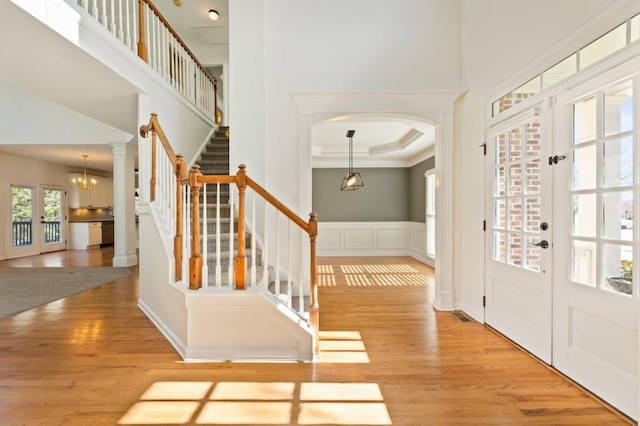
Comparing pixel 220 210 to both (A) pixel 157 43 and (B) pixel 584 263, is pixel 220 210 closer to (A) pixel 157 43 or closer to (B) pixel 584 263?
(A) pixel 157 43

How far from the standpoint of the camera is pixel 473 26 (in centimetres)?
345

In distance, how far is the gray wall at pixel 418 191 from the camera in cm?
715

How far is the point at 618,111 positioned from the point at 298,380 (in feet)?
8.60

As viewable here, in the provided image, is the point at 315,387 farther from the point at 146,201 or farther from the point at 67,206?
the point at 67,206

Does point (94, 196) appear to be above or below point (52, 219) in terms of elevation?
above

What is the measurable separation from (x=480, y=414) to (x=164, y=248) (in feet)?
8.94

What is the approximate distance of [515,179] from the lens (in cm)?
282

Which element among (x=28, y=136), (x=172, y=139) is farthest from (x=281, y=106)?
(x=28, y=136)

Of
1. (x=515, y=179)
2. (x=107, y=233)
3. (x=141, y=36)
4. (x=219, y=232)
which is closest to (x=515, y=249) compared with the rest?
(x=515, y=179)

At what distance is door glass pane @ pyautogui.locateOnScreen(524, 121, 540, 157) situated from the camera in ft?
8.45

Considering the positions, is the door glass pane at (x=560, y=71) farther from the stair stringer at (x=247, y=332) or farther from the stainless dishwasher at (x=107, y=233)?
the stainless dishwasher at (x=107, y=233)

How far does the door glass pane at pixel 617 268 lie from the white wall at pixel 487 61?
1.30 m

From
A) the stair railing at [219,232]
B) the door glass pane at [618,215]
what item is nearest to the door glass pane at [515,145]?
the door glass pane at [618,215]

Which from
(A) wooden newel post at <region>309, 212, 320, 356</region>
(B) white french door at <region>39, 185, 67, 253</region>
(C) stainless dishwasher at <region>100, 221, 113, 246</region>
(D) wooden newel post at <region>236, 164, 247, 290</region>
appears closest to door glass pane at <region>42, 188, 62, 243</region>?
(B) white french door at <region>39, 185, 67, 253</region>
